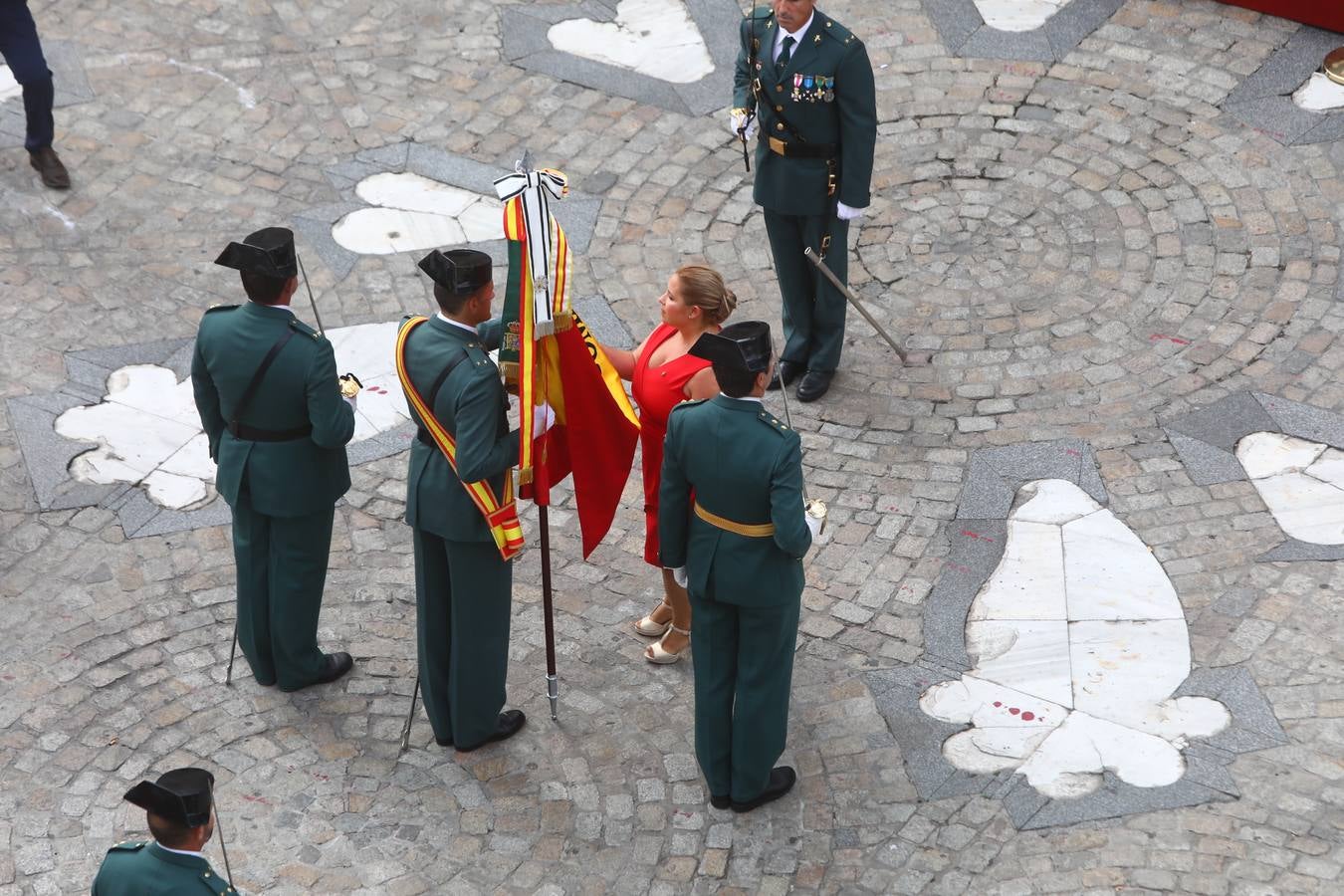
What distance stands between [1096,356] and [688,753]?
127 inches

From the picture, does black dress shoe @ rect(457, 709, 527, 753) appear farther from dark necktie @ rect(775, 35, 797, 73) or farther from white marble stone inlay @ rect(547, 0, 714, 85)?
white marble stone inlay @ rect(547, 0, 714, 85)

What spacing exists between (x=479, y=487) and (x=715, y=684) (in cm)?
108

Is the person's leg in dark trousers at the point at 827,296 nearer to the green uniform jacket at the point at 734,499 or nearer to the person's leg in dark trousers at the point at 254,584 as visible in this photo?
the green uniform jacket at the point at 734,499

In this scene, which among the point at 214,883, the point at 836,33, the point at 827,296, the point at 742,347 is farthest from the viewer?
the point at 827,296

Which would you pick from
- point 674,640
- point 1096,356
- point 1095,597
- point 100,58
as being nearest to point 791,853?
point 674,640

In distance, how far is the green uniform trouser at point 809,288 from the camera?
8.03 meters

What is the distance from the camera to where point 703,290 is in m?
6.10

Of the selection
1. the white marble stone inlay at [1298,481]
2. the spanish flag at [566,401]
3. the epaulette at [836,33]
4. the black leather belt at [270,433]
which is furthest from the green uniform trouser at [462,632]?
the white marble stone inlay at [1298,481]

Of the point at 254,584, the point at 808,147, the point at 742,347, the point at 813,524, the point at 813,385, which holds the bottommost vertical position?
the point at 813,385

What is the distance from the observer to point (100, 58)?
419 inches

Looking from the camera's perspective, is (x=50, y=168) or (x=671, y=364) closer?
(x=671, y=364)

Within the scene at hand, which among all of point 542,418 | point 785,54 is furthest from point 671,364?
point 785,54

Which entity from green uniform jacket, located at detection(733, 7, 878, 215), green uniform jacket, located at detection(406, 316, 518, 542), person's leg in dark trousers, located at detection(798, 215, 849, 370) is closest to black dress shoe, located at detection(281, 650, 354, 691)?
green uniform jacket, located at detection(406, 316, 518, 542)

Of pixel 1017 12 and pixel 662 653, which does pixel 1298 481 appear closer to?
pixel 662 653
